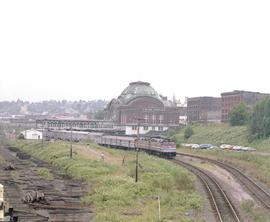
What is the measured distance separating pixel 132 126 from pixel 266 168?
92.0 metres

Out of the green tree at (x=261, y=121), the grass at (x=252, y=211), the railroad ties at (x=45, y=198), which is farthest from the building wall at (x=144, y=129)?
the grass at (x=252, y=211)

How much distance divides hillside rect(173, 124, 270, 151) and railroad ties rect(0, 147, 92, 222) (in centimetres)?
4296

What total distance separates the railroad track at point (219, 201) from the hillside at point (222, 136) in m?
36.2

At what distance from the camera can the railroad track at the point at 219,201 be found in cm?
2631

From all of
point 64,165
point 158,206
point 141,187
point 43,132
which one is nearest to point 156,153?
point 64,165

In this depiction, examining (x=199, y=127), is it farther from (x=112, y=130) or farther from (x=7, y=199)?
(x=7, y=199)

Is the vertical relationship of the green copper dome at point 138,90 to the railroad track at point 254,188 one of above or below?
above

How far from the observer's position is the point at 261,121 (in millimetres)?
87125

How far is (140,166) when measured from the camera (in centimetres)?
4794

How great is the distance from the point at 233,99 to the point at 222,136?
91.9ft

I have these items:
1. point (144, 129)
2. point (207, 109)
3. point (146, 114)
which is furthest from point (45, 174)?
point (207, 109)

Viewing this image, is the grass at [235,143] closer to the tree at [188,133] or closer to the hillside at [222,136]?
the hillside at [222,136]

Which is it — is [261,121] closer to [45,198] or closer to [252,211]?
[252,211]

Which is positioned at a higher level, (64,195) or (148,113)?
(148,113)
